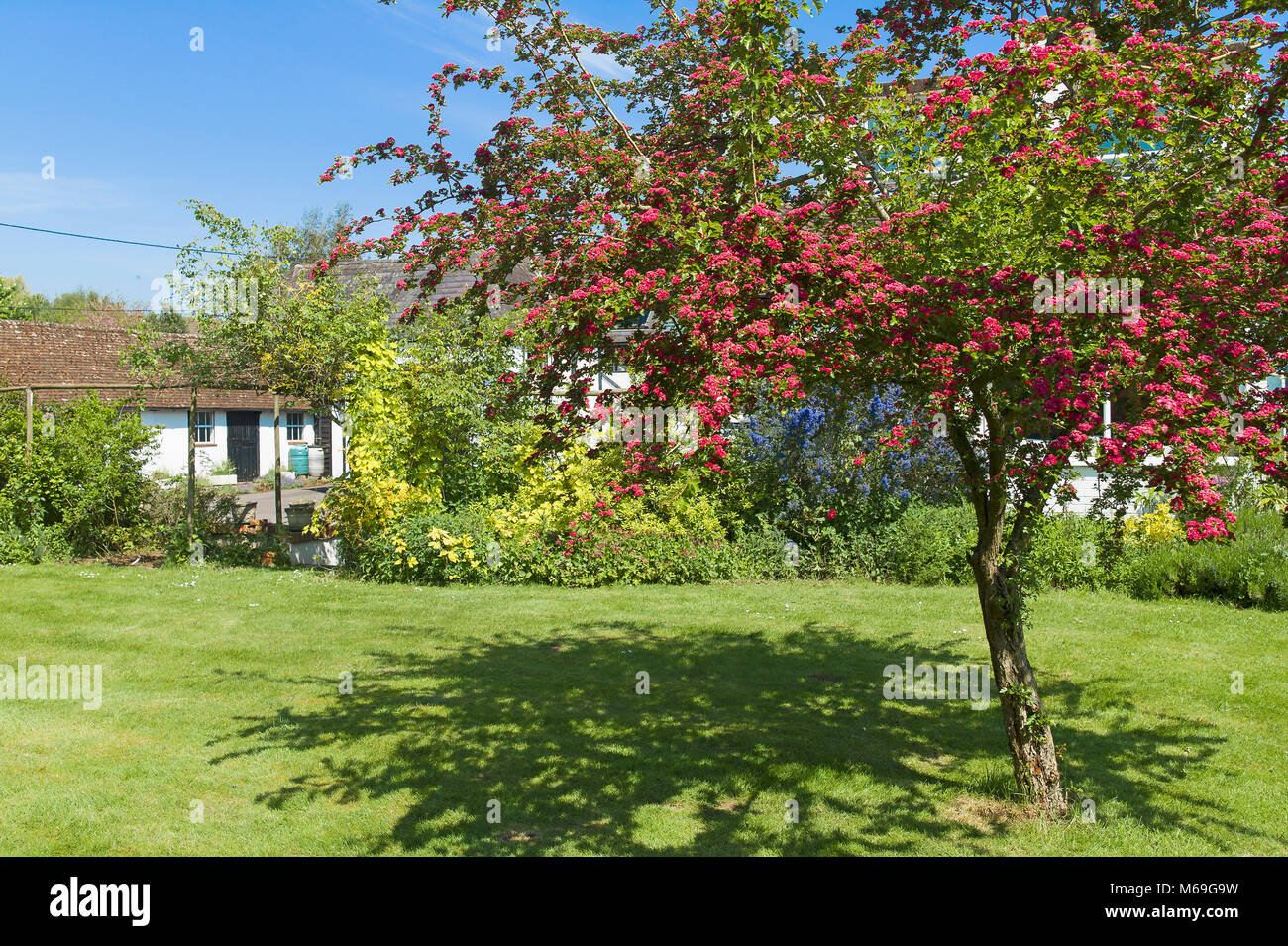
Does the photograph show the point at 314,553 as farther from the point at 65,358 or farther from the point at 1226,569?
the point at 65,358

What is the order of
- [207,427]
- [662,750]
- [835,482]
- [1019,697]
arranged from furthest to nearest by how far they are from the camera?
[207,427] < [835,482] < [662,750] < [1019,697]

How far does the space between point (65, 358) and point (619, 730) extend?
3132 centimetres

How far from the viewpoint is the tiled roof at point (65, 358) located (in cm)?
2962

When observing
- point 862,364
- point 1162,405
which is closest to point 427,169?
point 862,364

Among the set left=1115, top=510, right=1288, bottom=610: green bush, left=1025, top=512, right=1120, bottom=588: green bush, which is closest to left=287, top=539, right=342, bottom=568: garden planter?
left=1025, top=512, right=1120, bottom=588: green bush

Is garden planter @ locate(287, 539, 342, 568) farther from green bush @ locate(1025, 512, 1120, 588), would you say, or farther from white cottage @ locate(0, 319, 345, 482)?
white cottage @ locate(0, 319, 345, 482)

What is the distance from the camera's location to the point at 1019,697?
573 centimetres

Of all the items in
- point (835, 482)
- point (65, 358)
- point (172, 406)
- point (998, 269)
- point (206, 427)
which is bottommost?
point (835, 482)

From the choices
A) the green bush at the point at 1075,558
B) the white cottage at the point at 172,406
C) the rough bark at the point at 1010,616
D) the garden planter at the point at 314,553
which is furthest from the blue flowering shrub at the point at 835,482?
the white cottage at the point at 172,406

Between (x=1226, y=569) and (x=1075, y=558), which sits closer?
(x=1226, y=569)

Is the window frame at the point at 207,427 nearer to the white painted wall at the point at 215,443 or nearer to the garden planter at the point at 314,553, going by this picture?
the white painted wall at the point at 215,443

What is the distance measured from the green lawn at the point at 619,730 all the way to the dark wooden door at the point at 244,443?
82.6 ft

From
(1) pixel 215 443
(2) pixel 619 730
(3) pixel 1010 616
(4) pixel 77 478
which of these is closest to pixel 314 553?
(4) pixel 77 478

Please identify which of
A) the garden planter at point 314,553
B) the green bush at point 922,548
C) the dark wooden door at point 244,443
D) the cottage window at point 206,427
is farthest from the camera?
the dark wooden door at point 244,443
